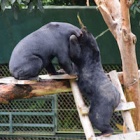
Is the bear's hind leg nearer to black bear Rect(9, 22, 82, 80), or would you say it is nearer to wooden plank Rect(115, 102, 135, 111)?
wooden plank Rect(115, 102, 135, 111)

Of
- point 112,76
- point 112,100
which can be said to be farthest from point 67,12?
point 112,100

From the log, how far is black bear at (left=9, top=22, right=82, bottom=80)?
0.34 ft

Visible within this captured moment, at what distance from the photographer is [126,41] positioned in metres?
4.44

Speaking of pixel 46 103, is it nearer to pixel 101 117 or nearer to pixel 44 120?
pixel 44 120

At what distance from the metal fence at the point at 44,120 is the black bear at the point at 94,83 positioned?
2.50 meters

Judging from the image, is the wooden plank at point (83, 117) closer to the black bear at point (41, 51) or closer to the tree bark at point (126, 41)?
the black bear at point (41, 51)

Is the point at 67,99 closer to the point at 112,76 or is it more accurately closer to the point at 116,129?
the point at 116,129

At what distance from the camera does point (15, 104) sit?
688cm

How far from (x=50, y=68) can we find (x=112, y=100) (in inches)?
27.1

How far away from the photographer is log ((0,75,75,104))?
4.01 m

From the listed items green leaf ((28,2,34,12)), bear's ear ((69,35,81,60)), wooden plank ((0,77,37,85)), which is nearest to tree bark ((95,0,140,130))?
bear's ear ((69,35,81,60))

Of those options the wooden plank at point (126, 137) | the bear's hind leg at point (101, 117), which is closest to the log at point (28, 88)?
the bear's hind leg at point (101, 117)

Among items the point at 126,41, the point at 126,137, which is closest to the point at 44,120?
the point at 126,41

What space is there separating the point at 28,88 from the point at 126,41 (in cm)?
102
